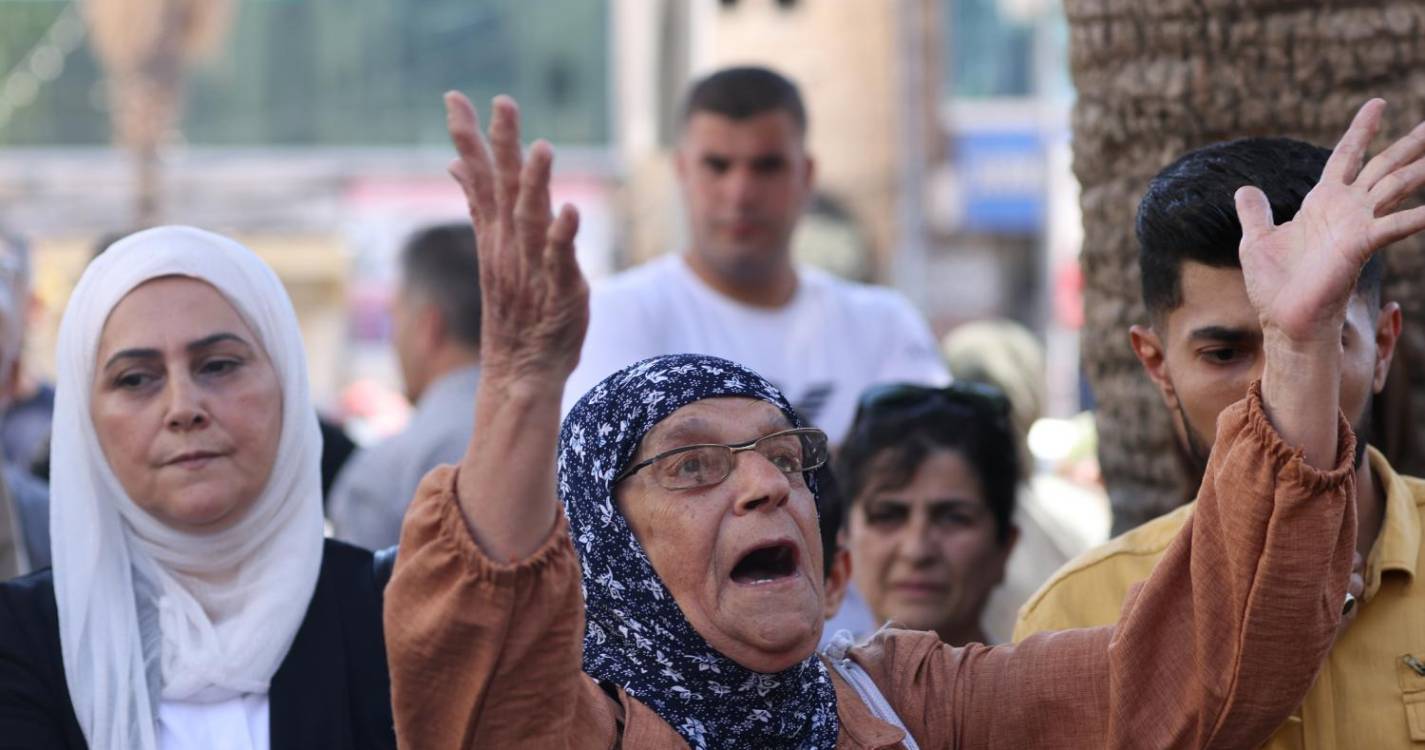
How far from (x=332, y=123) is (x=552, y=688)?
2470 cm

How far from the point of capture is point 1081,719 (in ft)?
9.42

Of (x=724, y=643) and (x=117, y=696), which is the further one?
(x=117, y=696)

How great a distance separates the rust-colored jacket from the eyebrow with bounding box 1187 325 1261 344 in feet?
1.20

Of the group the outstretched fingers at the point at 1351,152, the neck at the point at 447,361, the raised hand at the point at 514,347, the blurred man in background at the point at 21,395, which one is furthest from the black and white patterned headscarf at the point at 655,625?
the blurred man in background at the point at 21,395

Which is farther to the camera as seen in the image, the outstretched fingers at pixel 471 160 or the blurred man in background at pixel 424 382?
the blurred man in background at pixel 424 382

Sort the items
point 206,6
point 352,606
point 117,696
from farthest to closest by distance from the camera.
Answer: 1. point 206,6
2. point 352,606
3. point 117,696

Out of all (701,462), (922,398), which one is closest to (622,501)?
(701,462)

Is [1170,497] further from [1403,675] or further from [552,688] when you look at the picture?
[552,688]

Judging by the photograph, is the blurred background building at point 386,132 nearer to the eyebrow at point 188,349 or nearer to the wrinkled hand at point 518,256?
the eyebrow at point 188,349

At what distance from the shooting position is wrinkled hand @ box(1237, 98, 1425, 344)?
2541 millimetres

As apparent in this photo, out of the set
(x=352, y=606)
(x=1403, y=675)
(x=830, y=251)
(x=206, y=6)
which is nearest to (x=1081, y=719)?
(x=1403, y=675)

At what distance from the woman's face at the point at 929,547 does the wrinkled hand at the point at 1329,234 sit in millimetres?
1905

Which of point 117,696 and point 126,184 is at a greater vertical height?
point 126,184

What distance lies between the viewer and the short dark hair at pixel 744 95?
5.52 m
